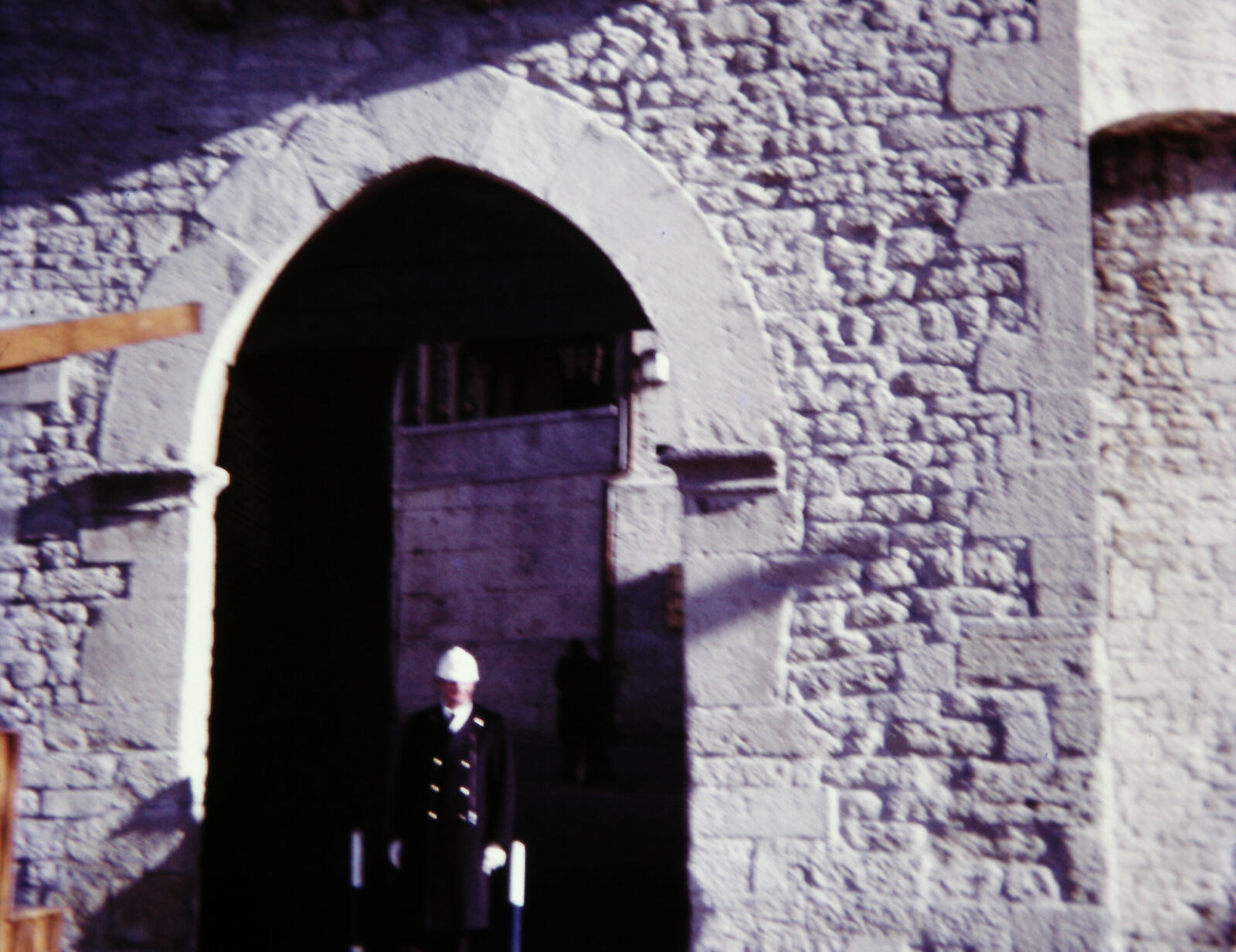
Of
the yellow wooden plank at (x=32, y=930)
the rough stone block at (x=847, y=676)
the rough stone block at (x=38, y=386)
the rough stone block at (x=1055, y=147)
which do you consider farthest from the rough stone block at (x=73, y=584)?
the rough stone block at (x=1055, y=147)

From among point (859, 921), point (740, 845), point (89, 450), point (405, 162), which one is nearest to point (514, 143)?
point (405, 162)

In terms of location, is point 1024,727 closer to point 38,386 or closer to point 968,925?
point 968,925

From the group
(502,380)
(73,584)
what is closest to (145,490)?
(73,584)

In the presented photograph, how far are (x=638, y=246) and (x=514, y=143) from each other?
0.68 metres

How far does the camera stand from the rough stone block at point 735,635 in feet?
16.5

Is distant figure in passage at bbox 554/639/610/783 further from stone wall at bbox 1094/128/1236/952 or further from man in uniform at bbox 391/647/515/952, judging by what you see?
man in uniform at bbox 391/647/515/952

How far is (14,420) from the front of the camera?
225 inches

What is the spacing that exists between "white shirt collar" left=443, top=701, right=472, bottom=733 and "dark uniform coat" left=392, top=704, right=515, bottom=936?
14 mm

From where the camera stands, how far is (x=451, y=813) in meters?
4.76

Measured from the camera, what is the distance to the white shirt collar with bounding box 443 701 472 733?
15.9ft

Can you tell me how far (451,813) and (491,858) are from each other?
0.21 metres

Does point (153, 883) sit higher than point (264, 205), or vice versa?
point (264, 205)

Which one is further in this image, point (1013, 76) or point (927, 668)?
point (1013, 76)

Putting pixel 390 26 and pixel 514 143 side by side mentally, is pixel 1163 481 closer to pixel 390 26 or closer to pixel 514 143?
pixel 514 143
